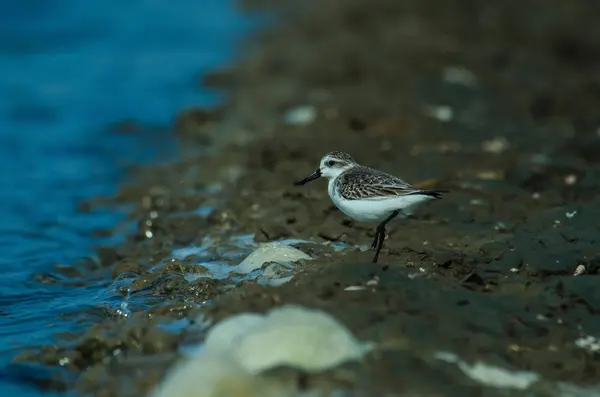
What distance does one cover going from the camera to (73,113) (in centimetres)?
1551

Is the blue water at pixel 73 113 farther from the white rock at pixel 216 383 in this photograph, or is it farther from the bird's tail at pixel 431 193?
the bird's tail at pixel 431 193

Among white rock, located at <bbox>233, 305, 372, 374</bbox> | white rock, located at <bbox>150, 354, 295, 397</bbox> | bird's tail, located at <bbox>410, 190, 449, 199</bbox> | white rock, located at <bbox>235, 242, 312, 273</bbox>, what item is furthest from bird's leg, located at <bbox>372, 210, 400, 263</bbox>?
white rock, located at <bbox>150, 354, 295, 397</bbox>

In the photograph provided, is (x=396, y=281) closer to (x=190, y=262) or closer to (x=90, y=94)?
(x=190, y=262)

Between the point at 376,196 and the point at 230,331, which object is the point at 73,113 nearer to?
the point at 376,196

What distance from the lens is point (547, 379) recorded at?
5703 millimetres

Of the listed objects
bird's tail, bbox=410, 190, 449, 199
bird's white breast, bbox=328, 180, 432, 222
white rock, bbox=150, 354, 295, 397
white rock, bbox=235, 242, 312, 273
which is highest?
bird's tail, bbox=410, 190, 449, 199

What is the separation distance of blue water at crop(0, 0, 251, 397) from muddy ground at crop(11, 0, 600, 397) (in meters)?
0.45

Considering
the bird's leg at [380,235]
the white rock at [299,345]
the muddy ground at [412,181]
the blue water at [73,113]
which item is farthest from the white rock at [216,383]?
the bird's leg at [380,235]

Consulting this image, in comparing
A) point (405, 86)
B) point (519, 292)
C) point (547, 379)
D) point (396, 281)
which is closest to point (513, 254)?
point (519, 292)

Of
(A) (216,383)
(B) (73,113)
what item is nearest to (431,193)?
(A) (216,383)

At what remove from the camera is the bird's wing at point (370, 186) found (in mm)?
7078

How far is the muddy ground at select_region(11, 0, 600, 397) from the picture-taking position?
6.05 metres

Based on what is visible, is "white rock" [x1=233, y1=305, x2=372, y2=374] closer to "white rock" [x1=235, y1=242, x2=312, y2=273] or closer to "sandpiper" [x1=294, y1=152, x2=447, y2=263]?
"sandpiper" [x1=294, y1=152, x2=447, y2=263]

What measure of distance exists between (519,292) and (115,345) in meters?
2.86
